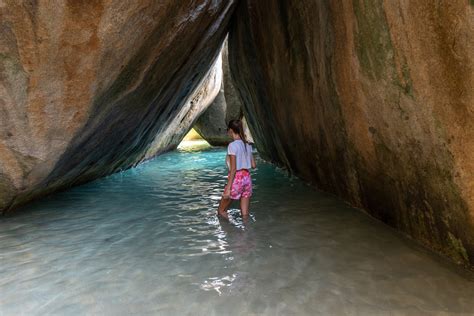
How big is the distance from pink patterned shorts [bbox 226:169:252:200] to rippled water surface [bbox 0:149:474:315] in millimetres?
391

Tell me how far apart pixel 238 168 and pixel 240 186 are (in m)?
0.30

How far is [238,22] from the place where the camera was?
1084cm

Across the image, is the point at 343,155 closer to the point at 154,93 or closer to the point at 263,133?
the point at 154,93

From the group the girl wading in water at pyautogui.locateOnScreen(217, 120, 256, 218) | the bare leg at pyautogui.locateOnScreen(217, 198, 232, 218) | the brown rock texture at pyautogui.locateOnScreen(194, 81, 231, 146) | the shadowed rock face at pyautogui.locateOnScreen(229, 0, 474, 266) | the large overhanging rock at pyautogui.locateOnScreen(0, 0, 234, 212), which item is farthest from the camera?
the brown rock texture at pyautogui.locateOnScreen(194, 81, 231, 146)

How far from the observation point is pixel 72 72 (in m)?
5.58

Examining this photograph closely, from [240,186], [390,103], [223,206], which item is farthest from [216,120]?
[390,103]

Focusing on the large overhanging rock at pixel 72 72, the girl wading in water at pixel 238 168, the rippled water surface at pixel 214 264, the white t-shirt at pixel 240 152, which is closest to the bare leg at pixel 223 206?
the girl wading in water at pixel 238 168

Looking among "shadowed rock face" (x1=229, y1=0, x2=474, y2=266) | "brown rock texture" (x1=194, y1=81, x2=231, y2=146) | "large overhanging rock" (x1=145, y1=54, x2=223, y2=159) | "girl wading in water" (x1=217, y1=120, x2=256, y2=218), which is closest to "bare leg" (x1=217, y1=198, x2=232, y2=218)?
"girl wading in water" (x1=217, y1=120, x2=256, y2=218)

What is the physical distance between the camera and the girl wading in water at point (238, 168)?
20.6 feet

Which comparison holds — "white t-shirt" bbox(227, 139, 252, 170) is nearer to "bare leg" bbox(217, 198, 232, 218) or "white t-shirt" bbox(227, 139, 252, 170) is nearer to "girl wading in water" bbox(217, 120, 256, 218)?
"girl wading in water" bbox(217, 120, 256, 218)

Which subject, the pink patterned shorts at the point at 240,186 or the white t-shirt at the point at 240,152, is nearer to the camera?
the white t-shirt at the point at 240,152

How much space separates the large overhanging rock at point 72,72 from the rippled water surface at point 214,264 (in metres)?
1.00

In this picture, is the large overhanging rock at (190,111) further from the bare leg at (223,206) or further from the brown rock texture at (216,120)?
the bare leg at (223,206)

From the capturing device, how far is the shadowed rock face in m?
3.62
